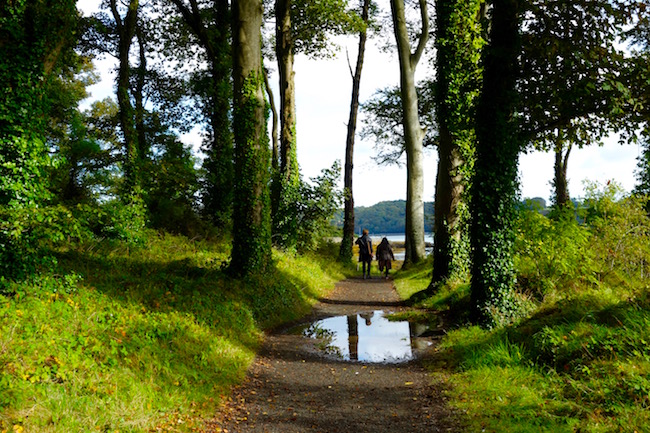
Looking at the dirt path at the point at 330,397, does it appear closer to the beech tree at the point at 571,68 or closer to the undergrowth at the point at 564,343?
the undergrowth at the point at 564,343

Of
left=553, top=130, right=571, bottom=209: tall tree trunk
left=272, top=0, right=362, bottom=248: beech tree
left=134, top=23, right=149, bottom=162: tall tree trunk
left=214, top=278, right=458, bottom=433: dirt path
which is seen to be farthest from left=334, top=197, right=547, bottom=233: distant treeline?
left=214, top=278, right=458, bottom=433: dirt path

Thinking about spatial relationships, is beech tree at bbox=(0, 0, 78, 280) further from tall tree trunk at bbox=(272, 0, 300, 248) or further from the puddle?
tall tree trunk at bbox=(272, 0, 300, 248)

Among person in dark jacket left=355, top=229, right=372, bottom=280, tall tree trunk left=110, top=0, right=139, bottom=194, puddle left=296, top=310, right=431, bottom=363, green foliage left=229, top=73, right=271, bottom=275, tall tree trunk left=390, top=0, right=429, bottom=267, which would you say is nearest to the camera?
puddle left=296, top=310, right=431, bottom=363

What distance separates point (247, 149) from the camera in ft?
39.0

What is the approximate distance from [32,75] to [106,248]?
4.99 m

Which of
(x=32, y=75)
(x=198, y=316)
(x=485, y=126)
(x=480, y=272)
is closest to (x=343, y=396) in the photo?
(x=198, y=316)

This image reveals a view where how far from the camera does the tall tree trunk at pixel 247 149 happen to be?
11820 millimetres

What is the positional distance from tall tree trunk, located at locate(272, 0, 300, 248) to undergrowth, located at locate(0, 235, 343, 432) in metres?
5.94

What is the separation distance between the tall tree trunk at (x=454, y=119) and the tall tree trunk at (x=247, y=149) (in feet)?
16.0

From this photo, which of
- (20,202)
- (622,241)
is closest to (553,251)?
(622,241)

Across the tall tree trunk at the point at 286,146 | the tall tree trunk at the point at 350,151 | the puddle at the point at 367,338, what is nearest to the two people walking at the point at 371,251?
the tall tree trunk at the point at 286,146

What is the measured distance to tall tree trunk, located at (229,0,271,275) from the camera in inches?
465

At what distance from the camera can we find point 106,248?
39.5 feet

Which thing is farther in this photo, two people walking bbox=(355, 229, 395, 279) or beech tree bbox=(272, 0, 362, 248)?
two people walking bbox=(355, 229, 395, 279)
